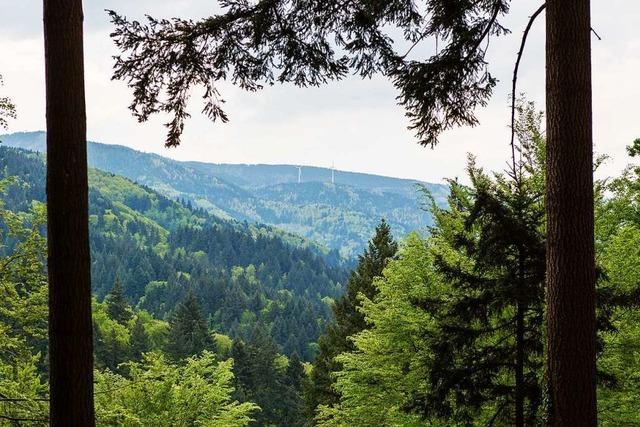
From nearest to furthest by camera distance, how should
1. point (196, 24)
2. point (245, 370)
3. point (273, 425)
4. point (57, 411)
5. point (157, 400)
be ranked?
point (57, 411) < point (196, 24) < point (157, 400) < point (273, 425) < point (245, 370)

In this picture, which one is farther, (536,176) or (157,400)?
(157,400)

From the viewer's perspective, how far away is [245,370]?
70.8m

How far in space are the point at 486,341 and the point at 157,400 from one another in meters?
11.3

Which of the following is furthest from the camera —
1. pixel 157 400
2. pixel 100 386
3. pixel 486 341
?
pixel 157 400

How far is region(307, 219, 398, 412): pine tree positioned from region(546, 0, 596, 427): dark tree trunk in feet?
111

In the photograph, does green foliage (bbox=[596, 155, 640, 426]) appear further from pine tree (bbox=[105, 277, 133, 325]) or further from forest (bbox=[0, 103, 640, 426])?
pine tree (bbox=[105, 277, 133, 325])

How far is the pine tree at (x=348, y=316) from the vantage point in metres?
39.0

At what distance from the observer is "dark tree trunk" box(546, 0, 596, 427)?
4477 mm

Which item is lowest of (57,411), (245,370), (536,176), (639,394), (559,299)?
(245,370)

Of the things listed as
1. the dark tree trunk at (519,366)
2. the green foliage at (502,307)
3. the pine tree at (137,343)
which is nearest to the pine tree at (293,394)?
the pine tree at (137,343)

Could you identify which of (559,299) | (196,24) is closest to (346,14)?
(196,24)

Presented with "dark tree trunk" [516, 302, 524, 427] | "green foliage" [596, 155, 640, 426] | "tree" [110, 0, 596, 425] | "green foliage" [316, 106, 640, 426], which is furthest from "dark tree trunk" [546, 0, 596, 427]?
"green foliage" [596, 155, 640, 426]

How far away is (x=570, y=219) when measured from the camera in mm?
4586

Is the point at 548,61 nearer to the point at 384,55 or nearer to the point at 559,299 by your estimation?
the point at 559,299
